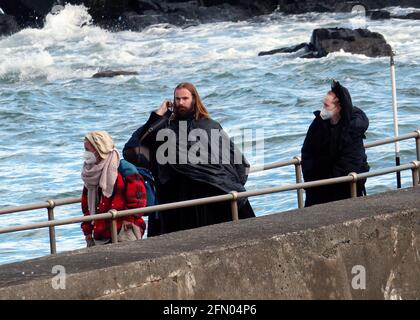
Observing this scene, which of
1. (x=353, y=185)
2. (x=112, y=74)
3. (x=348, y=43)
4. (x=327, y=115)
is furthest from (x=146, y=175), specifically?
(x=112, y=74)

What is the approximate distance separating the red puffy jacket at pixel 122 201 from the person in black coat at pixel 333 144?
4.05 ft

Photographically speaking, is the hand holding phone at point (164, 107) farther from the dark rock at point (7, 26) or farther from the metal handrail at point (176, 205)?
the dark rock at point (7, 26)

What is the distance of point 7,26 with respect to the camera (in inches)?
1853

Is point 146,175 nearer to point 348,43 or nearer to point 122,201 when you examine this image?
point 122,201

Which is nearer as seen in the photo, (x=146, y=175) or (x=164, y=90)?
(x=146, y=175)

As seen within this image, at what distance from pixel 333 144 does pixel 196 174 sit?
1083 millimetres

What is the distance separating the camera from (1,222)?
17.9m

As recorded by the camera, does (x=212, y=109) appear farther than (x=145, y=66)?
No

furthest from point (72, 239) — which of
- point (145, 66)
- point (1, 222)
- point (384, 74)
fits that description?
point (145, 66)

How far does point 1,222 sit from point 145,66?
20606mm

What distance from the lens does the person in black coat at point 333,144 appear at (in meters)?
8.80

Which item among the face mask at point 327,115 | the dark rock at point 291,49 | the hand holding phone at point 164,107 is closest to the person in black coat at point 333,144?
the face mask at point 327,115

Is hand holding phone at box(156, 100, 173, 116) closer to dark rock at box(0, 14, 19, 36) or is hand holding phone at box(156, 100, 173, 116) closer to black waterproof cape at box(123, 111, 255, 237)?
black waterproof cape at box(123, 111, 255, 237)
